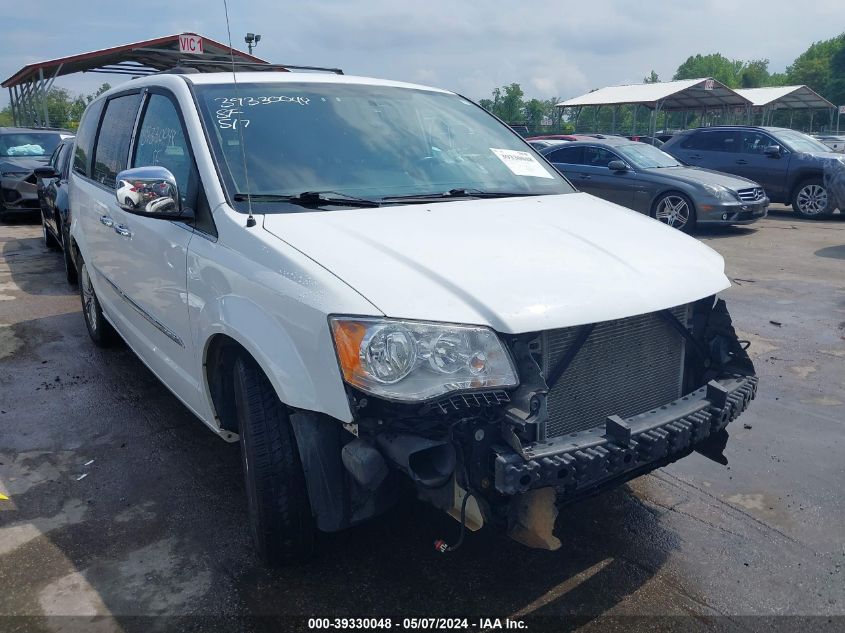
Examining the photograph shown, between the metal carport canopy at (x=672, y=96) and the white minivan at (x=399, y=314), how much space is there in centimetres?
2558

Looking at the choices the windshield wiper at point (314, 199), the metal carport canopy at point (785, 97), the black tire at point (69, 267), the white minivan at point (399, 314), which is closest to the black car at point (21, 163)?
the black tire at point (69, 267)

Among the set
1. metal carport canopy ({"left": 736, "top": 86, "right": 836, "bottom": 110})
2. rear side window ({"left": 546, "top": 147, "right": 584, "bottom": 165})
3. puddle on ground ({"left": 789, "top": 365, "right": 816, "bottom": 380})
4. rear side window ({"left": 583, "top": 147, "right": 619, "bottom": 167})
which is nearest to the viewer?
puddle on ground ({"left": 789, "top": 365, "right": 816, "bottom": 380})

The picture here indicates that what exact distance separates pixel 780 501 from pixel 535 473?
1.84 meters

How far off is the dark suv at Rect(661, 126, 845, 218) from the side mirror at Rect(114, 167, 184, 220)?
41.7ft

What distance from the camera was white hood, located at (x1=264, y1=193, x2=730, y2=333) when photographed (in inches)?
92.3

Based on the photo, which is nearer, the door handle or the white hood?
the white hood

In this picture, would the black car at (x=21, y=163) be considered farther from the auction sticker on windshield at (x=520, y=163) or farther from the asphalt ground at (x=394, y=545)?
the auction sticker on windshield at (x=520, y=163)

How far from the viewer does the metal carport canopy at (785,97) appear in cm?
3152

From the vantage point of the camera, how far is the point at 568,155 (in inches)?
512

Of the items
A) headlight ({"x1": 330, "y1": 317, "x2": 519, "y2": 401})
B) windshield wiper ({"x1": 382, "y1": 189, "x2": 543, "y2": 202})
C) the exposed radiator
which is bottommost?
the exposed radiator

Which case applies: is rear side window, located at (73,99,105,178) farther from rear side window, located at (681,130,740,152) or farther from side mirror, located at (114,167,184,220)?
rear side window, located at (681,130,740,152)

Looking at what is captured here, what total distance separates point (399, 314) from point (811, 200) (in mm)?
13630

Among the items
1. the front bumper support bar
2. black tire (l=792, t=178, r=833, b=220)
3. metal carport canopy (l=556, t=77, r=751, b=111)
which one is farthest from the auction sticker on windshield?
metal carport canopy (l=556, t=77, r=751, b=111)

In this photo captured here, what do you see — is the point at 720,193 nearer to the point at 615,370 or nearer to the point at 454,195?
the point at 454,195
